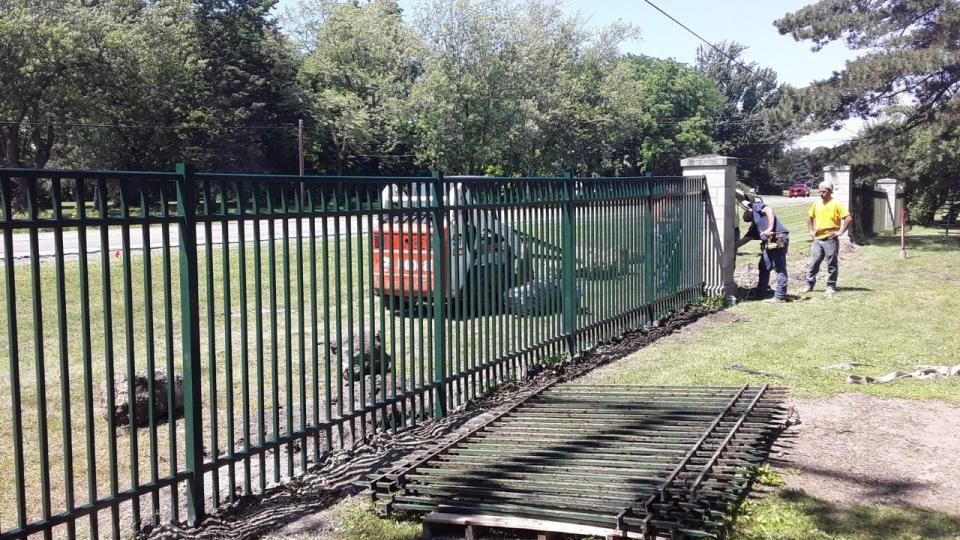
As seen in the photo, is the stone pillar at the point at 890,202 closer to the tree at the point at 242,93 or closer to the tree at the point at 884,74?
the tree at the point at 884,74

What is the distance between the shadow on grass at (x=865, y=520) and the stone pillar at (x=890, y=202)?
90.3 ft

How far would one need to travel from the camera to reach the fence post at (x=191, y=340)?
14.4 feet

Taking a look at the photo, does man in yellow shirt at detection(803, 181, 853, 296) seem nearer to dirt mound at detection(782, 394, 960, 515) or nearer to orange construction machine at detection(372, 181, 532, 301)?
dirt mound at detection(782, 394, 960, 515)

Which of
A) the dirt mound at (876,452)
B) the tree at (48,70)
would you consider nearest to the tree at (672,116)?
the tree at (48,70)

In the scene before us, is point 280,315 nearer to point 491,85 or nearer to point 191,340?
point 191,340

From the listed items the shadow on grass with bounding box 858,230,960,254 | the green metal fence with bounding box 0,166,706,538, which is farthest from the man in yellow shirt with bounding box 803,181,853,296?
the shadow on grass with bounding box 858,230,960,254

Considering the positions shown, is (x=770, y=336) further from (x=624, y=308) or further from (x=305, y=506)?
(x=305, y=506)

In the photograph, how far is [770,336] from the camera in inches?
403

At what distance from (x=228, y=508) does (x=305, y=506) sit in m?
0.41

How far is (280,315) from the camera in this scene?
1205 cm

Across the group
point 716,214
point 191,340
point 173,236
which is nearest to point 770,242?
point 716,214

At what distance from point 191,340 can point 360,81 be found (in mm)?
48378

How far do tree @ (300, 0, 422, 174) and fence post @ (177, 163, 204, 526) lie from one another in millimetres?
40665

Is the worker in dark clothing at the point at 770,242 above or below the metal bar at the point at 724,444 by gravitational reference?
above
